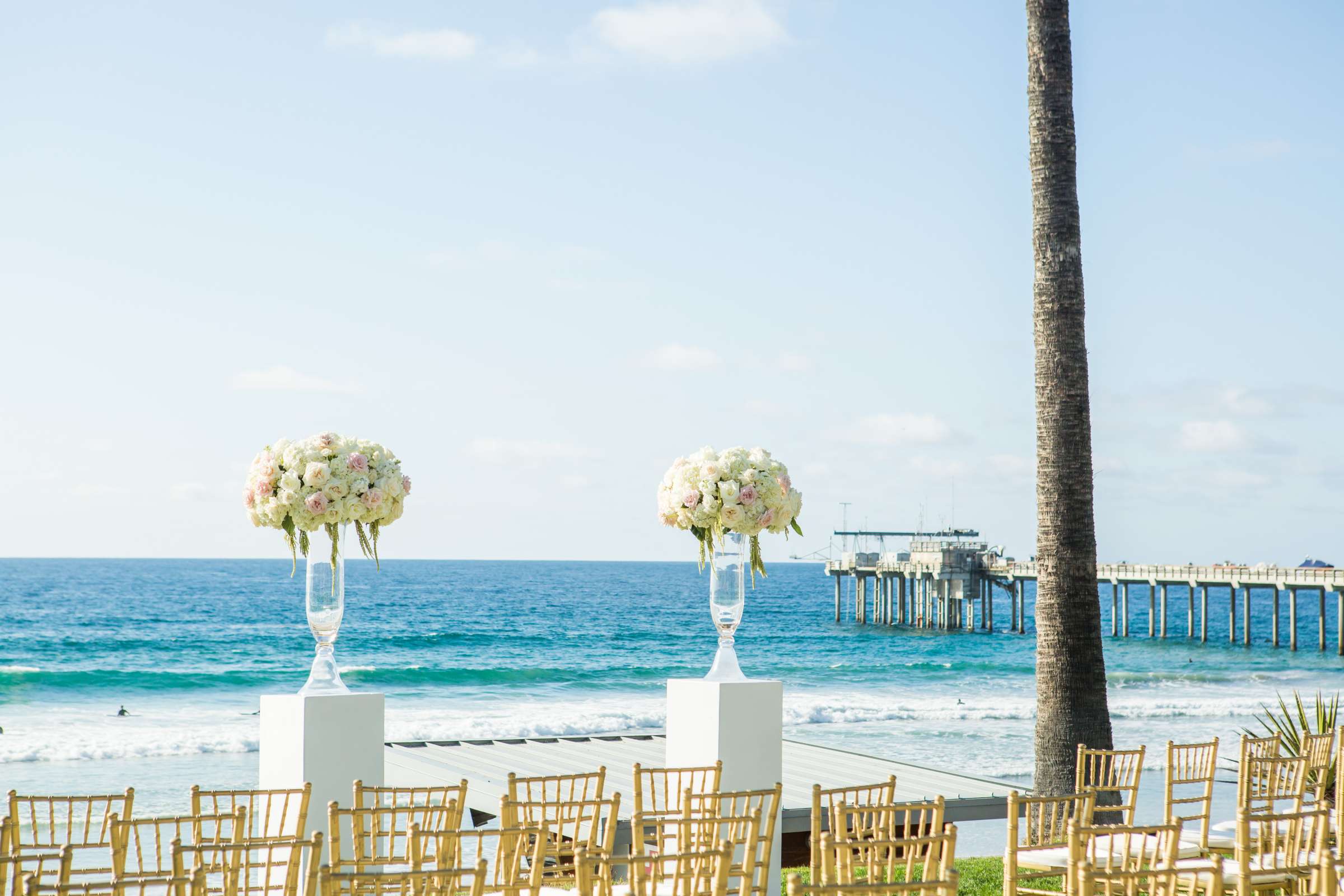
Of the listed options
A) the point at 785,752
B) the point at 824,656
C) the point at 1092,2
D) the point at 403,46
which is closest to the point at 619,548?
the point at 824,656

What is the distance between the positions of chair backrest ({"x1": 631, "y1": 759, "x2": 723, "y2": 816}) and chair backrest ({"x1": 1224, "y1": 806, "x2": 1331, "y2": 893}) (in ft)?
4.55

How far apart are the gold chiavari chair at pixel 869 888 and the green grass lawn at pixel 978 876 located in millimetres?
3289

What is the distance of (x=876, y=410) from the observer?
3669 cm

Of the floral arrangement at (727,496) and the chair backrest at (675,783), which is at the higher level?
the floral arrangement at (727,496)

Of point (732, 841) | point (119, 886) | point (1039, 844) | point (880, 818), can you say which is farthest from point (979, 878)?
point (119, 886)

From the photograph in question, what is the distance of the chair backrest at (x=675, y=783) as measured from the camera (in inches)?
159

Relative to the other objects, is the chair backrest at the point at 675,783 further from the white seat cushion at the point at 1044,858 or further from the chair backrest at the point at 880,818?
the white seat cushion at the point at 1044,858

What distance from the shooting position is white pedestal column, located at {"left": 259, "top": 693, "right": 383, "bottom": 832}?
4.66 meters

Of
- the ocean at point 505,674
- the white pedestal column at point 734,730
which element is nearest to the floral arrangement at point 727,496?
the white pedestal column at point 734,730

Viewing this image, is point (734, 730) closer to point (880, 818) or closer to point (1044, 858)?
point (1044, 858)

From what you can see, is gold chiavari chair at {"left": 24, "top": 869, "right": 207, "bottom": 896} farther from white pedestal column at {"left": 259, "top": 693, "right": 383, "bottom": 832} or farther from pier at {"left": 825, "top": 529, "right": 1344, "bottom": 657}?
pier at {"left": 825, "top": 529, "right": 1344, "bottom": 657}

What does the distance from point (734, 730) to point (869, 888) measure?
105 inches

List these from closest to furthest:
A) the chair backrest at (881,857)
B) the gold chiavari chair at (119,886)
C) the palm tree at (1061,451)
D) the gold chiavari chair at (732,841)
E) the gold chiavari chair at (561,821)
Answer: the gold chiavari chair at (119,886) < the chair backrest at (881,857) < the gold chiavari chair at (732,841) < the gold chiavari chair at (561,821) < the palm tree at (1061,451)

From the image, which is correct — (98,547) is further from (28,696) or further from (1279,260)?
(1279,260)
